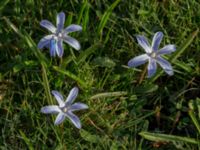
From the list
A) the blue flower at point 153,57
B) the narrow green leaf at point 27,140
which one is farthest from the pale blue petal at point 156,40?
the narrow green leaf at point 27,140

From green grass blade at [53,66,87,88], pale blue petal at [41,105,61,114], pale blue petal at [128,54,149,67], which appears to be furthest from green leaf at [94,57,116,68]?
pale blue petal at [41,105,61,114]

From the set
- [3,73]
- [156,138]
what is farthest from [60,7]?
[156,138]

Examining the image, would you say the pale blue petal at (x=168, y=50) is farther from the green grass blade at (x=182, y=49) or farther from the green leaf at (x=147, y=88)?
the green leaf at (x=147, y=88)

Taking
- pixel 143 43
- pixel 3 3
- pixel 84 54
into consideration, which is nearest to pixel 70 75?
pixel 84 54

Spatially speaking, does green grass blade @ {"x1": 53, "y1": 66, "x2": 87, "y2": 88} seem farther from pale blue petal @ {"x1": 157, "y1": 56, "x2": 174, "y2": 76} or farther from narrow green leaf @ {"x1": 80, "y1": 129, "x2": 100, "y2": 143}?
pale blue petal @ {"x1": 157, "y1": 56, "x2": 174, "y2": 76}

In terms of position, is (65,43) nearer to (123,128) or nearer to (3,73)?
(3,73)

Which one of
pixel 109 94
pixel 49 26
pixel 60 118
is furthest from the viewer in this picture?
pixel 109 94

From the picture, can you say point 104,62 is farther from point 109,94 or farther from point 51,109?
point 51,109
